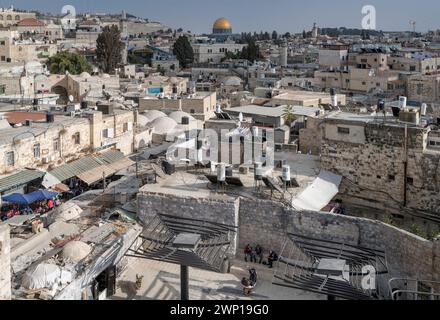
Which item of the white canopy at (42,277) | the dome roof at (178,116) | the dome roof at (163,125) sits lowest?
the white canopy at (42,277)

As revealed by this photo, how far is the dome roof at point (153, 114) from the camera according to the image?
29531mm

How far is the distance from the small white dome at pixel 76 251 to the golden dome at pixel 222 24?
10810 cm

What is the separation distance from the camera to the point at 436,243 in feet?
39.2


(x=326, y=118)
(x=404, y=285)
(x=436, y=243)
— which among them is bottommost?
(x=404, y=285)

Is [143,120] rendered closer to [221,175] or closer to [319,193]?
[221,175]

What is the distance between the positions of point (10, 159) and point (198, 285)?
942 centimetres

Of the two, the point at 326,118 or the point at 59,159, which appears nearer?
the point at 326,118

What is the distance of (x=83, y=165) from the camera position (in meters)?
22.1

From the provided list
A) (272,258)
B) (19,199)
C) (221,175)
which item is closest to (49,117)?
(19,199)

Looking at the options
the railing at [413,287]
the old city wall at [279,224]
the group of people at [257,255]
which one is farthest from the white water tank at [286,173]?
the railing at [413,287]

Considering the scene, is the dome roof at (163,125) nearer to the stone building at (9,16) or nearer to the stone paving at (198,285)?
the stone paving at (198,285)
